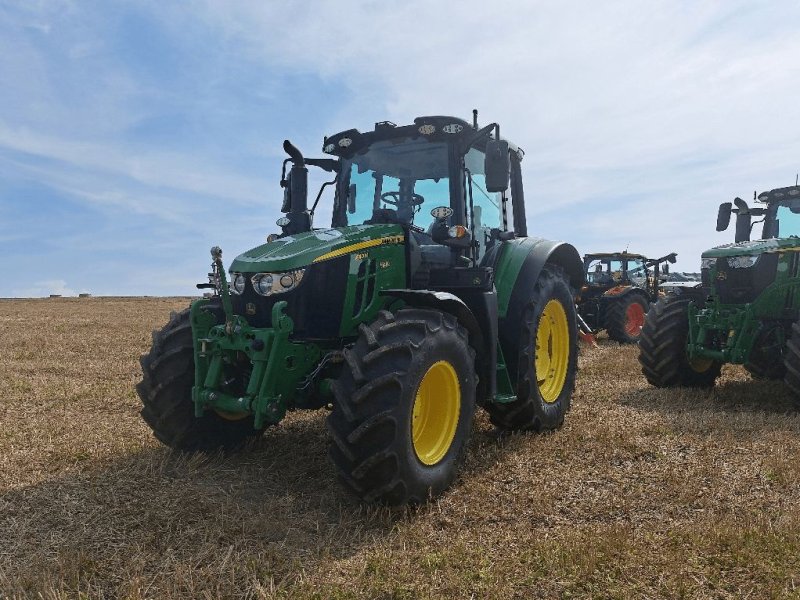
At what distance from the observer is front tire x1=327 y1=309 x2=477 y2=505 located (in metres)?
3.65

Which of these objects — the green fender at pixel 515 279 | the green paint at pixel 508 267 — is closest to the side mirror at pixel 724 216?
the green fender at pixel 515 279

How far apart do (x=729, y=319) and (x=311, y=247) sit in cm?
533

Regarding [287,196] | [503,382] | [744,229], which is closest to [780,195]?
[744,229]

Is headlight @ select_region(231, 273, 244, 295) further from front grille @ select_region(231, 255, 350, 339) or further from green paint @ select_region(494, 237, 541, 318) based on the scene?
green paint @ select_region(494, 237, 541, 318)

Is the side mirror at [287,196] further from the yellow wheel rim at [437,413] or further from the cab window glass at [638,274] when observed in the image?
the cab window glass at [638,274]

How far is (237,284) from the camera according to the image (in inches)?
185

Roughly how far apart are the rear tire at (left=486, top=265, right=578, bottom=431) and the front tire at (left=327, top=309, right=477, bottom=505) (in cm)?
132

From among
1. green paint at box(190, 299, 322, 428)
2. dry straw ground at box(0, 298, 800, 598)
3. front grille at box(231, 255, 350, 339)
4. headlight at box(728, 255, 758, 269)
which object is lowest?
dry straw ground at box(0, 298, 800, 598)

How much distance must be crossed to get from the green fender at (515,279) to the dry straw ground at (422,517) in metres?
0.82

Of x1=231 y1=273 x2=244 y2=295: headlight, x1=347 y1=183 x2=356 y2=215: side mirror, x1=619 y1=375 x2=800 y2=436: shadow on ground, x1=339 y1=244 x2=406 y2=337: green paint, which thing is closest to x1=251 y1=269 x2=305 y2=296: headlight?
x1=231 y1=273 x2=244 y2=295: headlight

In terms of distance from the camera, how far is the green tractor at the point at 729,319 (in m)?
7.48

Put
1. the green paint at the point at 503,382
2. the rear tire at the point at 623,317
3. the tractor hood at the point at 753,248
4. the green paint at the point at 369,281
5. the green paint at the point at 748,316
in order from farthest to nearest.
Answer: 1. the rear tire at the point at 623,317
2. the tractor hood at the point at 753,248
3. the green paint at the point at 748,316
4. the green paint at the point at 503,382
5. the green paint at the point at 369,281

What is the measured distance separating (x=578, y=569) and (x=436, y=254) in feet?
8.74

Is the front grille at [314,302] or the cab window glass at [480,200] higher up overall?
the cab window glass at [480,200]
